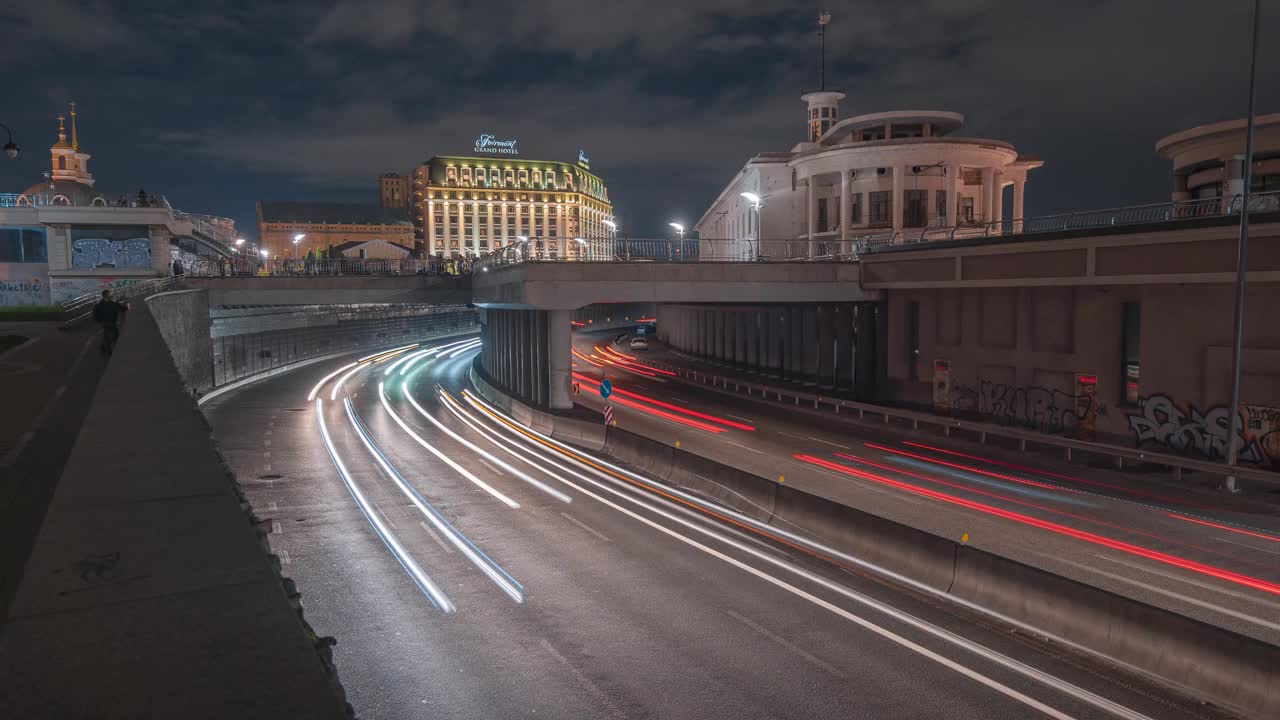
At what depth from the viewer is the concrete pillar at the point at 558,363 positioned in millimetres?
35562

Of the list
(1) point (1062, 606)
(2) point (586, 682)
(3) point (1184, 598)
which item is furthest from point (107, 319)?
(3) point (1184, 598)

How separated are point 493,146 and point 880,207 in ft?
505

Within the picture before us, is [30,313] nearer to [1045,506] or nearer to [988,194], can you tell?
[1045,506]

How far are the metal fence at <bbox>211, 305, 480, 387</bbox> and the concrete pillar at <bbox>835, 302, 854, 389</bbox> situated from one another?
29303 mm

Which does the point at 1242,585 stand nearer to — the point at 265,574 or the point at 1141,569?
the point at 1141,569

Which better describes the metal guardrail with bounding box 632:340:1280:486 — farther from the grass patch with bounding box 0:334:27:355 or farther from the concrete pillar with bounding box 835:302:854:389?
the grass patch with bounding box 0:334:27:355

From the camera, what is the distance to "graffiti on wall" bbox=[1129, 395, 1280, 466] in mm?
24812

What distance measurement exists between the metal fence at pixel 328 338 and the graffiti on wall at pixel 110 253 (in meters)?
11.7

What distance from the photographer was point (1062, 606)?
12430mm

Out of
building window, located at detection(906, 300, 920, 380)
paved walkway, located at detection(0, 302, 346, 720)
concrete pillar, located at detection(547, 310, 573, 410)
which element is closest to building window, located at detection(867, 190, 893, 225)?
building window, located at detection(906, 300, 920, 380)

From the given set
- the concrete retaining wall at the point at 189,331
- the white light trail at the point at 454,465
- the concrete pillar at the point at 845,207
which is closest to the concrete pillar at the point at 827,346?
the concrete pillar at the point at 845,207

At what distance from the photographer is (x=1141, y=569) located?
16.3 metres

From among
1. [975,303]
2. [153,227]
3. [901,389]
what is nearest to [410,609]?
[975,303]

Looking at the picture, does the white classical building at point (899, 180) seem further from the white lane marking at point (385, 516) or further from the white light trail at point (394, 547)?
the white lane marking at point (385, 516)
